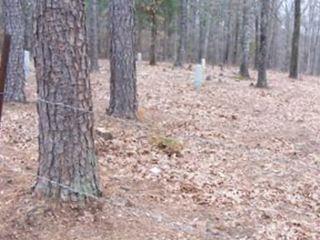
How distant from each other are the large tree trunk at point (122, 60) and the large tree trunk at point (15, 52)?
1889 mm

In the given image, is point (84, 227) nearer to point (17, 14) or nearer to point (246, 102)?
point (17, 14)

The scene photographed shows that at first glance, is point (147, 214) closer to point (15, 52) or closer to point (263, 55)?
point (15, 52)

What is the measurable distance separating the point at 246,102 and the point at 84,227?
9.35 metres

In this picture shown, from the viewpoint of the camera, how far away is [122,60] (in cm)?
906

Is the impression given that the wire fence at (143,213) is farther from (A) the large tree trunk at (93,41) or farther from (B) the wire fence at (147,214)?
(A) the large tree trunk at (93,41)

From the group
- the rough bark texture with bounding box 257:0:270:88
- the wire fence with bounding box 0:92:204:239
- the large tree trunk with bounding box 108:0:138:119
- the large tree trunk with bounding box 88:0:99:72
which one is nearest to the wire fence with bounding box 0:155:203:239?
the wire fence with bounding box 0:92:204:239

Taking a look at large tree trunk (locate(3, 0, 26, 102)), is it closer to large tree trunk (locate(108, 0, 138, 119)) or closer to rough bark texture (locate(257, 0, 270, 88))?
large tree trunk (locate(108, 0, 138, 119))

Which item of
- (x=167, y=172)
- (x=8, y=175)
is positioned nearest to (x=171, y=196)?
(x=167, y=172)

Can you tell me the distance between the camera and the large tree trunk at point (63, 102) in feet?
15.3

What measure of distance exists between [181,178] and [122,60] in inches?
136

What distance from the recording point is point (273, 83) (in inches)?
726

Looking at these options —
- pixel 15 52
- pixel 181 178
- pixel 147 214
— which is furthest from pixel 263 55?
pixel 147 214

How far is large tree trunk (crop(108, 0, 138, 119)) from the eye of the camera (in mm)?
8938

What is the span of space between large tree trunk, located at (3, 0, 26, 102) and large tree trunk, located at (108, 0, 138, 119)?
6.20ft
